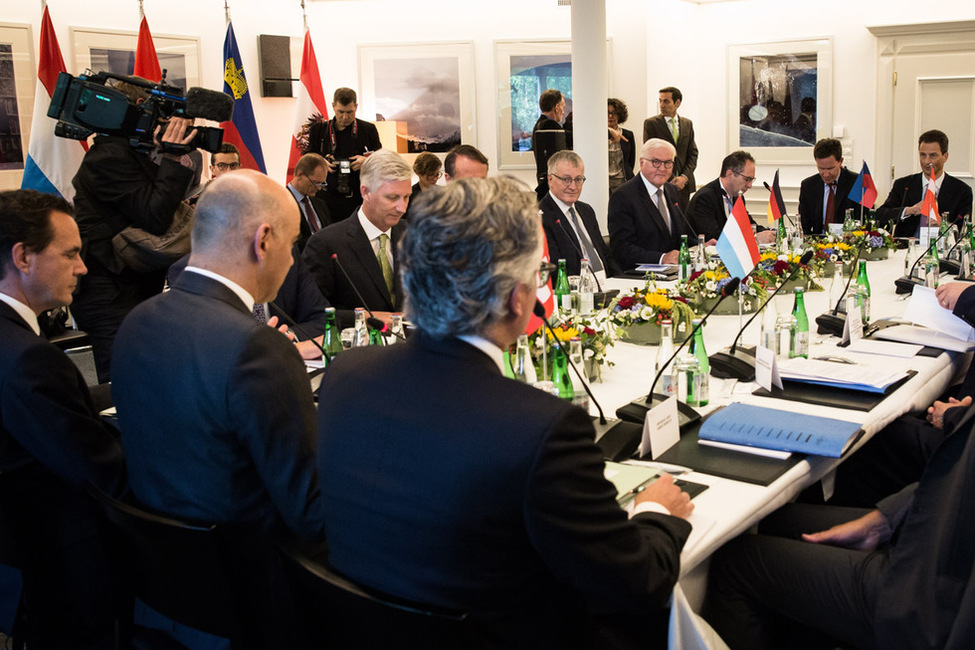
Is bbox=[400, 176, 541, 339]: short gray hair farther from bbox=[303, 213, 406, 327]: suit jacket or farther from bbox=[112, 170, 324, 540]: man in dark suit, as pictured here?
bbox=[303, 213, 406, 327]: suit jacket

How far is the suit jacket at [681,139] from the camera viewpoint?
8516 millimetres

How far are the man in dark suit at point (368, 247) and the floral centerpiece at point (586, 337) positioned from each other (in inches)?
50.1

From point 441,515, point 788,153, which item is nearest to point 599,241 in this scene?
point 441,515

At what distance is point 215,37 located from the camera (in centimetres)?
793

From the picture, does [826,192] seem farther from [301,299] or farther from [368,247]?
[301,299]

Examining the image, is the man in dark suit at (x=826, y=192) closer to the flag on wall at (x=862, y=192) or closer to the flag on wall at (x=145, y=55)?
the flag on wall at (x=862, y=192)

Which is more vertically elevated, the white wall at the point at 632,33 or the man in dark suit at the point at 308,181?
the white wall at the point at 632,33

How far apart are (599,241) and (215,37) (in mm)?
4355

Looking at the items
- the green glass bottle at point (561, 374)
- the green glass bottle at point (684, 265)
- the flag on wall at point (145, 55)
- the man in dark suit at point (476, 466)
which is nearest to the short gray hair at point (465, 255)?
the man in dark suit at point (476, 466)

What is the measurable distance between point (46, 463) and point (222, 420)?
0.59 m

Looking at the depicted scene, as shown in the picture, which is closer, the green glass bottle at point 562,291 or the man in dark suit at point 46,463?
the man in dark suit at point 46,463

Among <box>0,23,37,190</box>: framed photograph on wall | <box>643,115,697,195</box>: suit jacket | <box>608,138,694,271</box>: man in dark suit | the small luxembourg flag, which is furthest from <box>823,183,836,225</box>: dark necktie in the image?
<box>0,23,37,190</box>: framed photograph on wall

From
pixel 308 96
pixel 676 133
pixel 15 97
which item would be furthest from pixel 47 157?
pixel 676 133

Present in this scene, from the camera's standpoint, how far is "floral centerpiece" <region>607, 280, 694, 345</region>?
3184mm
